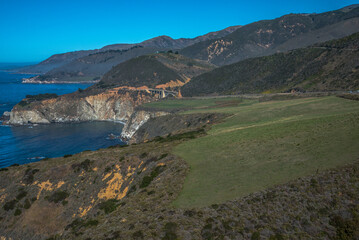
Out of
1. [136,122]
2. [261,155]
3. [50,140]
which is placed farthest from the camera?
[136,122]

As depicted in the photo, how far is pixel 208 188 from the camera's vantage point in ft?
86.9

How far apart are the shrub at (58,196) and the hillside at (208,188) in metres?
0.15

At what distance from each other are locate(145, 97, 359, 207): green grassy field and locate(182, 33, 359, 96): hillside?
5556 centimetres

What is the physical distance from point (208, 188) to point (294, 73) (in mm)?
112820

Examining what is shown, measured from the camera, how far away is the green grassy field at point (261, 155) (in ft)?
81.9

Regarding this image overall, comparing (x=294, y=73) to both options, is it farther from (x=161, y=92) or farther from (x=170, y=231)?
(x=170, y=231)

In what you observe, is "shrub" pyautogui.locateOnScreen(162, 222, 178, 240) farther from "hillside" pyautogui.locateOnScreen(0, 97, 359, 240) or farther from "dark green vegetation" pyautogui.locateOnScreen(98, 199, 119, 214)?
"dark green vegetation" pyautogui.locateOnScreen(98, 199, 119, 214)

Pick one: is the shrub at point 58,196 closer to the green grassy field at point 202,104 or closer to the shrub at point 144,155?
the shrub at point 144,155

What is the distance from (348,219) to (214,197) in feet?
34.1

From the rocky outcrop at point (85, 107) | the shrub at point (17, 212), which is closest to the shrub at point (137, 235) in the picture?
the shrub at point (17, 212)

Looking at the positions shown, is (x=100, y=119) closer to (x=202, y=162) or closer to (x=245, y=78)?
(x=245, y=78)

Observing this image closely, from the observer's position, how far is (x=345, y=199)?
19641mm

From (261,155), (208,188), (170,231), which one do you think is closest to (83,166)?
(208,188)

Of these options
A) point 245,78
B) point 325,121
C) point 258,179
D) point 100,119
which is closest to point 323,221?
point 258,179
